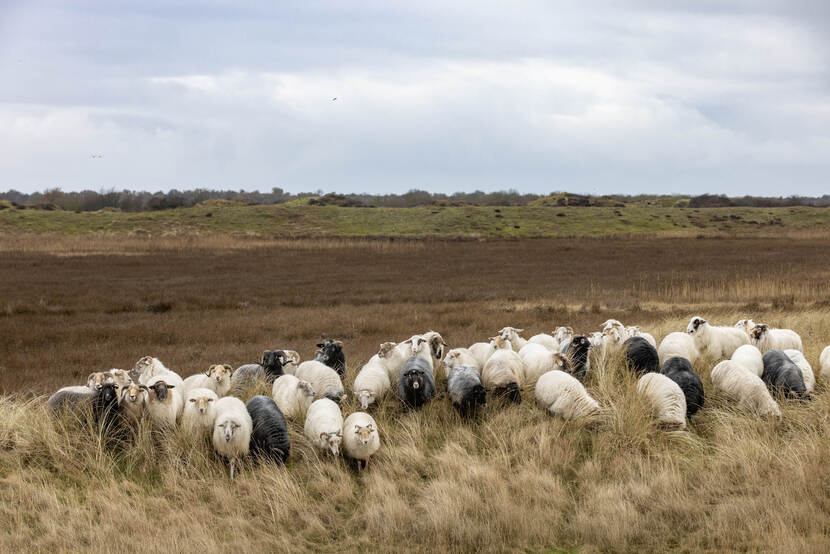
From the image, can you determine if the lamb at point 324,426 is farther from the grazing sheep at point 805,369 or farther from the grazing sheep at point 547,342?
the grazing sheep at point 805,369

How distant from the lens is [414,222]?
9119 centimetres

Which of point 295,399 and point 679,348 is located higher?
point 679,348

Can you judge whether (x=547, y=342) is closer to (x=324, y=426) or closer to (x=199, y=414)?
(x=324, y=426)

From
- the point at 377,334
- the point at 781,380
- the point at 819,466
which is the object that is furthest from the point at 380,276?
the point at 819,466

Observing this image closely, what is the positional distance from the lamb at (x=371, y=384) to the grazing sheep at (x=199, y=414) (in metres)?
1.90

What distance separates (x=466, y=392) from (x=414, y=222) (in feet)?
272

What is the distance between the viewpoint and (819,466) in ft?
22.8

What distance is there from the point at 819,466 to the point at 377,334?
50.0 ft

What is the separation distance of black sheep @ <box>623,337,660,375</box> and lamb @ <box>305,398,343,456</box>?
4662 millimetres

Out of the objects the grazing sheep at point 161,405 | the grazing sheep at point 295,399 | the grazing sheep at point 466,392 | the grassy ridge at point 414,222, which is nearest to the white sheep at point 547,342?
the grazing sheep at point 466,392

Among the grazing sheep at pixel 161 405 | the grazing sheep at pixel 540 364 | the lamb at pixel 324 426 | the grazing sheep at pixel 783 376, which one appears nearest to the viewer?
the lamb at pixel 324 426

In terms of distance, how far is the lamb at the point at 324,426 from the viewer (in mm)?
7574

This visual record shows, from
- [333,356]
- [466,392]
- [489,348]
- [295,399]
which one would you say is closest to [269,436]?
[295,399]

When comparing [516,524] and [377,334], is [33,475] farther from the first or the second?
[377,334]
